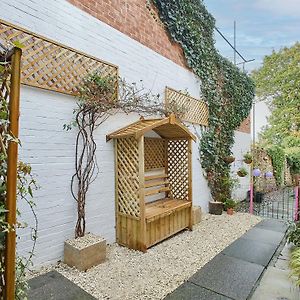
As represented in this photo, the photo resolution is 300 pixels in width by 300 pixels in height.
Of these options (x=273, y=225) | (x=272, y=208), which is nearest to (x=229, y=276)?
(x=273, y=225)

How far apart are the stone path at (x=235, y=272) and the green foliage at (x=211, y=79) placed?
8.96ft

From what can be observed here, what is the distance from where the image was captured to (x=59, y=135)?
3.56m

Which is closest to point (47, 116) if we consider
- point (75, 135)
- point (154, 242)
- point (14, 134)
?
point (75, 135)

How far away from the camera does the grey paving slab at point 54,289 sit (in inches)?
102

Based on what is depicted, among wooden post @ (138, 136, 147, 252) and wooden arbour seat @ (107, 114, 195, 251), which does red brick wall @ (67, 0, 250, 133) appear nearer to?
wooden arbour seat @ (107, 114, 195, 251)

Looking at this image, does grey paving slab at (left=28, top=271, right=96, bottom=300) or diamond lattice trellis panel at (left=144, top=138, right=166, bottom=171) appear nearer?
grey paving slab at (left=28, top=271, right=96, bottom=300)

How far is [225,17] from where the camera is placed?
8.53 m

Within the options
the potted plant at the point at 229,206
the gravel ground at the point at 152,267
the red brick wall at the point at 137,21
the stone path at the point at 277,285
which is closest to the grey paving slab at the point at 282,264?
the stone path at the point at 277,285

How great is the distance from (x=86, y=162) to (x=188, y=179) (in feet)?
7.86

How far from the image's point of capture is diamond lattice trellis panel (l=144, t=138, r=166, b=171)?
5320 millimetres

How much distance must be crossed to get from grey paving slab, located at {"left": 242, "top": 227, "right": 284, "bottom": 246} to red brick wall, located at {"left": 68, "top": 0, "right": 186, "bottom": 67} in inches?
175

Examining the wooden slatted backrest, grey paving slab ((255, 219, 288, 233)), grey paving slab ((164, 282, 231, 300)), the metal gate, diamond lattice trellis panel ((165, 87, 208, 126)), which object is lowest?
the metal gate

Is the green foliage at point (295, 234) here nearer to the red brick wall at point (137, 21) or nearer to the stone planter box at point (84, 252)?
the stone planter box at point (84, 252)

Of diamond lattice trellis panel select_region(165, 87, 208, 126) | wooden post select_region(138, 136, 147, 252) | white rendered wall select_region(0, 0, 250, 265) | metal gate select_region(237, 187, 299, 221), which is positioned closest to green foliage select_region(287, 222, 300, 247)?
metal gate select_region(237, 187, 299, 221)
